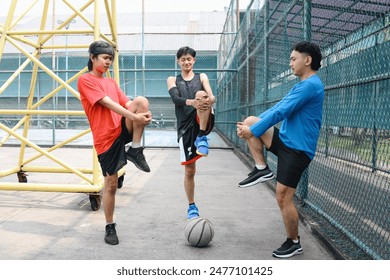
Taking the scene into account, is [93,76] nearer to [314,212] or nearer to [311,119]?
[311,119]

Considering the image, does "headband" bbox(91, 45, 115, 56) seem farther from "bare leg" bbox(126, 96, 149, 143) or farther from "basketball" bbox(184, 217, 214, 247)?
"basketball" bbox(184, 217, 214, 247)

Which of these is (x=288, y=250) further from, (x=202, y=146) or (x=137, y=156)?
(x=137, y=156)

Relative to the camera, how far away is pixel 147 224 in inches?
160

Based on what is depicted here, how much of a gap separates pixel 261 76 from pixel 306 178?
353 centimetres

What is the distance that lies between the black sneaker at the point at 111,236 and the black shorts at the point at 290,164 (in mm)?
1555

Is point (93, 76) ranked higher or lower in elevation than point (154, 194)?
higher

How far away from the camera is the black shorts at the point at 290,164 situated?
2914 mm

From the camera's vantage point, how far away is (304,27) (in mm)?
4438

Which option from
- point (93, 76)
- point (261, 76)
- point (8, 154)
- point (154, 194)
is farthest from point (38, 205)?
point (8, 154)

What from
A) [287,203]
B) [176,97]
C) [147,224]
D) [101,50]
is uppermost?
[101,50]

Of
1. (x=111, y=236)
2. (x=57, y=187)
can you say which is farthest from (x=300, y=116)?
(x=57, y=187)

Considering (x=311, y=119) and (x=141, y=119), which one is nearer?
(x=311, y=119)

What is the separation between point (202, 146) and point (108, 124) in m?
0.91

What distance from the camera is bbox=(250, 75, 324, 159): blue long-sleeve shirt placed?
2803 millimetres
